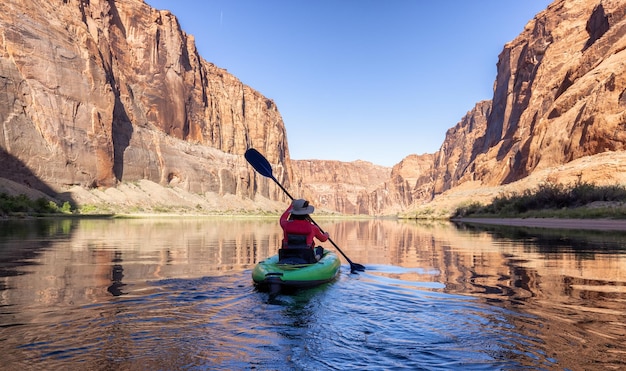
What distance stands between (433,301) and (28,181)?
6055 centimetres

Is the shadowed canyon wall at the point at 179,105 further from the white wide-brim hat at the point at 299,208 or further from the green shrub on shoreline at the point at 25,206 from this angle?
A: the white wide-brim hat at the point at 299,208

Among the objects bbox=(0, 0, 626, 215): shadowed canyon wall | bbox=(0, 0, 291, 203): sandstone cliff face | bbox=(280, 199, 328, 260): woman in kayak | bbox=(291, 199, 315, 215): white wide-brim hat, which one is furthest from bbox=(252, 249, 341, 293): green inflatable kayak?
bbox=(0, 0, 291, 203): sandstone cliff face

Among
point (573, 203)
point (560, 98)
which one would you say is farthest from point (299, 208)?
point (560, 98)

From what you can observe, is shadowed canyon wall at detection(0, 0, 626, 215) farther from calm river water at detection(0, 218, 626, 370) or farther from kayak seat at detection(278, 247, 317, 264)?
kayak seat at detection(278, 247, 317, 264)

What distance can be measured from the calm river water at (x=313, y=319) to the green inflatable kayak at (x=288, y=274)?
0.74ft

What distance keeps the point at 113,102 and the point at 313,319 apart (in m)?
76.5

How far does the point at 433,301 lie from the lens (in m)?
7.55

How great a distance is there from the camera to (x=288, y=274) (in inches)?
336

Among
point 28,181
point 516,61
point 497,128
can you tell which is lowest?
point 28,181

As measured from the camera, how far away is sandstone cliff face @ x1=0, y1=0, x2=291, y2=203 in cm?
5919

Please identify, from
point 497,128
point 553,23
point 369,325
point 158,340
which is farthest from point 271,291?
point 497,128

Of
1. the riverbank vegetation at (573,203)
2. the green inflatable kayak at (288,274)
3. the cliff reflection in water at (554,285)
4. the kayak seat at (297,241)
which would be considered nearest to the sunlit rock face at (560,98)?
the riverbank vegetation at (573,203)

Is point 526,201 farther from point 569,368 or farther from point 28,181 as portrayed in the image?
point 28,181

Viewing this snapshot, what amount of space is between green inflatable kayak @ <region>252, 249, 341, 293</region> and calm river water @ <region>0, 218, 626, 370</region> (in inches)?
8.9
